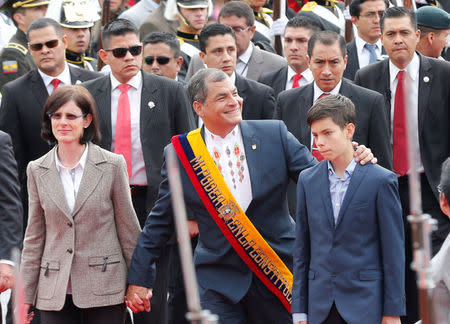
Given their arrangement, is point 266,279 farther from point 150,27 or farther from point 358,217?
point 150,27

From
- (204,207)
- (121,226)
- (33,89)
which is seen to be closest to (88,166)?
(121,226)

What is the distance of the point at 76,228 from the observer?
192 inches

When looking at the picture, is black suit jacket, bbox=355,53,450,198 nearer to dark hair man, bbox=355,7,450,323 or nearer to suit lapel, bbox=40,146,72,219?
dark hair man, bbox=355,7,450,323

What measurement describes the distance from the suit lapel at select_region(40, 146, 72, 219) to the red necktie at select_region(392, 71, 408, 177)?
2.41 meters

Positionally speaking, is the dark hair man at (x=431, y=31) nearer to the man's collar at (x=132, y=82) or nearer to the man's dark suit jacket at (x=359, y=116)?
the man's dark suit jacket at (x=359, y=116)

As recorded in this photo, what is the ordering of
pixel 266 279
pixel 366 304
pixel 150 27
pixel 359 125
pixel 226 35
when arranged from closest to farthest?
1. pixel 366 304
2. pixel 266 279
3. pixel 359 125
4. pixel 226 35
5. pixel 150 27

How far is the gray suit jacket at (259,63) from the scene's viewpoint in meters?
8.31

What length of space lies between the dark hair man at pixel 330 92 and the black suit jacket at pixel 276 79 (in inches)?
40.7

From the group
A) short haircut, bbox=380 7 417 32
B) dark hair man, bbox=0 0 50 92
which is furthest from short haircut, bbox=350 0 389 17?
dark hair man, bbox=0 0 50 92

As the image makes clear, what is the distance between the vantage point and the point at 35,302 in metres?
5.00

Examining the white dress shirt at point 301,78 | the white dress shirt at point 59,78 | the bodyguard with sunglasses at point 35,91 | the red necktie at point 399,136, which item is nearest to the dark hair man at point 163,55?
the bodyguard with sunglasses at point 35,91

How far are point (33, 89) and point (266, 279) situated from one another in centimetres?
278

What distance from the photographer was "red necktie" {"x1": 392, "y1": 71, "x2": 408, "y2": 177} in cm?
625

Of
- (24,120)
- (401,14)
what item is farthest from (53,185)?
(401,14)
